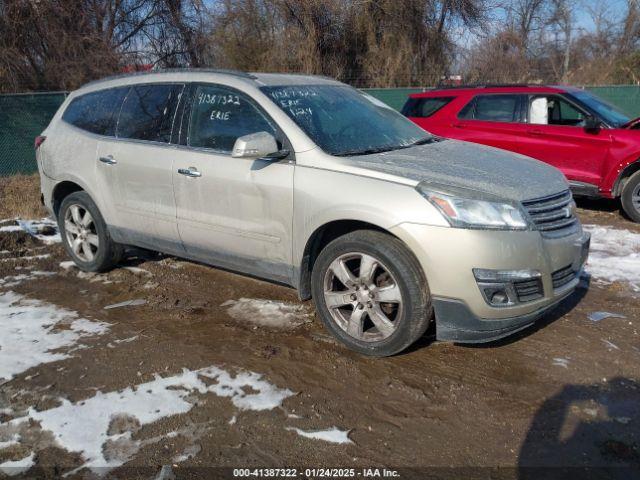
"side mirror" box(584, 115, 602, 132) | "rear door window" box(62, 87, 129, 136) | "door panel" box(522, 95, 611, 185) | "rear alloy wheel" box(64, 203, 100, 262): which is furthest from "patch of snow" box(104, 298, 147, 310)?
"side mirror" box(584, 115, 602, 132)

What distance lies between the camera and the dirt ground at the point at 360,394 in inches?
112

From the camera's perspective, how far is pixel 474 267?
3336mm

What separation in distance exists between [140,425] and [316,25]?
55.0ft

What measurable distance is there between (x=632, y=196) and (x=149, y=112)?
227 inches

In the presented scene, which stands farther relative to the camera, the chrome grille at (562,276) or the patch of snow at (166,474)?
the chrome grille at (562,276)

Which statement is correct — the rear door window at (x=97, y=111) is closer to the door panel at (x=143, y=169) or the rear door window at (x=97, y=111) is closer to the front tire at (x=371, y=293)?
the door panel at (x=143, y=169)

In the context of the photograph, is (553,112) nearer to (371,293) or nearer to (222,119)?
(222,119)

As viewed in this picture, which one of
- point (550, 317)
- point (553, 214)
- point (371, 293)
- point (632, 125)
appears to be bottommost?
point (550, 317)

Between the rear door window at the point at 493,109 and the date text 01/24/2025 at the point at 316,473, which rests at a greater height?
the rear door window at the point at 493,109

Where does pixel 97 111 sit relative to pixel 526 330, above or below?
above

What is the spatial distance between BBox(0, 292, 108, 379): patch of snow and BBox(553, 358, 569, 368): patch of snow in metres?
3.19

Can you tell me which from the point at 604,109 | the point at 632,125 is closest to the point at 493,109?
the point at 604,109

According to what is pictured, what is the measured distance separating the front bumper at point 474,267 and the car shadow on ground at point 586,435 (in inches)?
20.4

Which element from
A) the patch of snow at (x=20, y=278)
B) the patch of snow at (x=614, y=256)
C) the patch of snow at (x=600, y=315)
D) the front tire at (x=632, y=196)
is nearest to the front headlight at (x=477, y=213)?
the patch of snow at (x=600, y=315)
